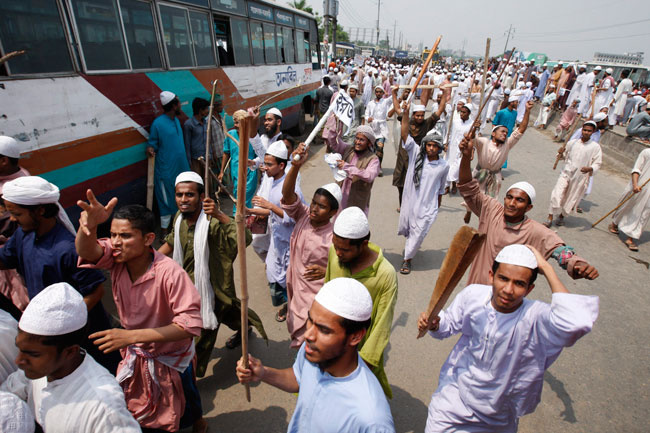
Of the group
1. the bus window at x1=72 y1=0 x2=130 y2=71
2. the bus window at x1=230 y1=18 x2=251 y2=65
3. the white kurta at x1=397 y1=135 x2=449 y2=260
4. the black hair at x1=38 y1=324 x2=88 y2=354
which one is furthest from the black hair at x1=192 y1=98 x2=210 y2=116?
the black hair at x1=38 y1=324 x2=88 y2=354

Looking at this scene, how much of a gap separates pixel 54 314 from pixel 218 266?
4.43 ft

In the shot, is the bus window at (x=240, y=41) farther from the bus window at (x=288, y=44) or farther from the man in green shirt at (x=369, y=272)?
the man in green shirt at (x=369, y=272)

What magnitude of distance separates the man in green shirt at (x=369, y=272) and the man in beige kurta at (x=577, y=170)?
5653mm

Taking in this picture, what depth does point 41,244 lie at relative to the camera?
2104 mm

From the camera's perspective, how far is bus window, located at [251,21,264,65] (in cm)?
778

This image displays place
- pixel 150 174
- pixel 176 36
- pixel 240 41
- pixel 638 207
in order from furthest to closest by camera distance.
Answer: pixel 240 41 < pixel 638 207 < pixel 176 36 < pixel 150 174

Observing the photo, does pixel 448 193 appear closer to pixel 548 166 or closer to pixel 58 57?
pixel 548 166

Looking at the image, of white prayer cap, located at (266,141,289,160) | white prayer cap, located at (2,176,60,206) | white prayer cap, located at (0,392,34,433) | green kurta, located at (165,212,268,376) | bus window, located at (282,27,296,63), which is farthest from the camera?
bus window, located at (282,27,296,63)

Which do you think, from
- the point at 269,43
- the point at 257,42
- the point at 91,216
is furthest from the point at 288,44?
the point at 91,216

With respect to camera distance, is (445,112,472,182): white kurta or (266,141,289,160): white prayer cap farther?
(445,112,472,182): white kurta

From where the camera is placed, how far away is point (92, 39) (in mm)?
4176

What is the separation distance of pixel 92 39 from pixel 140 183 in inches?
73.7

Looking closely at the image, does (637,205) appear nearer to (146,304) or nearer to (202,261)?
(202,261)

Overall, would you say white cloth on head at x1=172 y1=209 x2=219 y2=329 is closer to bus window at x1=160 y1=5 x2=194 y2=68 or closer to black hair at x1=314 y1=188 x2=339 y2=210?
black hair at x1=314 y1=188 x2=339 y2=210
